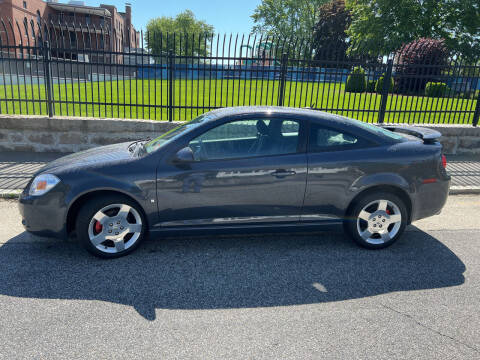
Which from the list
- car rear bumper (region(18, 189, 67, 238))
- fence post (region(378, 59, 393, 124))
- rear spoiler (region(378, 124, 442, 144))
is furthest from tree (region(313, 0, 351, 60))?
car rear bumper (region(18, 189, 67, 238))

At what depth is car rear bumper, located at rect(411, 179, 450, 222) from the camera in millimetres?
4168

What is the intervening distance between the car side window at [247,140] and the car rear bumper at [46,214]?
143 cm

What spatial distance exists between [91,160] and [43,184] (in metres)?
0.51

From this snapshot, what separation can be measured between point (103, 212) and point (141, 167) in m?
0.59

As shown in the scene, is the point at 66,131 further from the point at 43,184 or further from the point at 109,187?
the point at 109,187

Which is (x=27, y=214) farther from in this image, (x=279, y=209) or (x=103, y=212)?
(x=279, y=209)

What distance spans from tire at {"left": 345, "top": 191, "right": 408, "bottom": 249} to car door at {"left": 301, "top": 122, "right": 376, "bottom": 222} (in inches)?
7.5

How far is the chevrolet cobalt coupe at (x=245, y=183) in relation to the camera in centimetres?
374

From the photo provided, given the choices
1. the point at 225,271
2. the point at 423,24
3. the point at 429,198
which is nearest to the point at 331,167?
the point at 429,198

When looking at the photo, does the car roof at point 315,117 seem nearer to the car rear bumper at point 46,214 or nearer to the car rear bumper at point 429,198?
the car rear bumper at point 429,198

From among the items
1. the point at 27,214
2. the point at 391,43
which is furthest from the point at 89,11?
the point at 27,214

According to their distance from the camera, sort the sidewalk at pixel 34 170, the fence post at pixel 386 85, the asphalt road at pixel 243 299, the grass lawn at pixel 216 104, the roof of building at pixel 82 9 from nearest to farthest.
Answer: the asphalt road at pixel 243 299
the sidewalk at pixel 34 170
the grass lawn at pixel 216 104
the fence post at pixel 386 85
the roof of building at pixel 82 9

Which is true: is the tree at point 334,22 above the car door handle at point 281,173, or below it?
above

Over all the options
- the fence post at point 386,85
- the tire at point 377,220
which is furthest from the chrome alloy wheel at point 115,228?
the fence post at point 386,85
